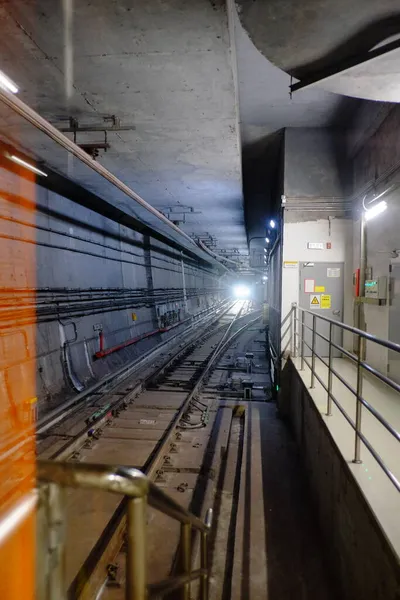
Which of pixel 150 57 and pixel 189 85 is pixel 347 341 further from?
pixel 150 57

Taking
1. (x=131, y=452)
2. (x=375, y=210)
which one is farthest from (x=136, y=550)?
(x=375, y=210)

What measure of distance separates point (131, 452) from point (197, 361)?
6.10 m

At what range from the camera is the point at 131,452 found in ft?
16.6

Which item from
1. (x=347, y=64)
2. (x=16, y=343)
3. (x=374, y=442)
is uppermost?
(x=347, y=64)

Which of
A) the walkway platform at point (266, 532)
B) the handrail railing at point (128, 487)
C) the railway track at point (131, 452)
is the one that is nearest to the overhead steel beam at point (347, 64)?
the handrail railing at point (128, 487)

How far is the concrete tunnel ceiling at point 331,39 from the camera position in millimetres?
2756

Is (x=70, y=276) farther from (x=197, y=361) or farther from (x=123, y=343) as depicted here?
(x=197, y=361)

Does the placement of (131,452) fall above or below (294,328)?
below

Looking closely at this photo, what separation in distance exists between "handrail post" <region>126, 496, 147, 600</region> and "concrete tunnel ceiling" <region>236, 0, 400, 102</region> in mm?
3598

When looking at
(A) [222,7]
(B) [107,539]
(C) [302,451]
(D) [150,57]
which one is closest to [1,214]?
(D) [150,57]

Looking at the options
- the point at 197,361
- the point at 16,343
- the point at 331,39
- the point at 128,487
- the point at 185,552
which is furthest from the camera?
the point at 197,361

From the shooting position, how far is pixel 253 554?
10.8ft

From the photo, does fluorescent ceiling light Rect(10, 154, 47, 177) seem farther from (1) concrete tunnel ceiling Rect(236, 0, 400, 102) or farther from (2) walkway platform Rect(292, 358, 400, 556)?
(2) walkway platform Rect(292, 358, 400, 556)

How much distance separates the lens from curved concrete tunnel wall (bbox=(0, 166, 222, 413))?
6.58m
